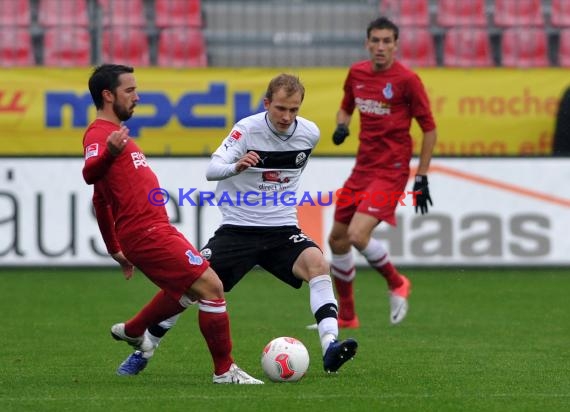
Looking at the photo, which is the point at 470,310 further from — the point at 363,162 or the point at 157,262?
the point at 157,262

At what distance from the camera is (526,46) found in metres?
17.8

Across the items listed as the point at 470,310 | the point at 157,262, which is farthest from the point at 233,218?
the point at 470,310

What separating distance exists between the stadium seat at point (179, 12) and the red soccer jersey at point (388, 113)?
782 cm

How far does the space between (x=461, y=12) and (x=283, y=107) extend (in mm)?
10891

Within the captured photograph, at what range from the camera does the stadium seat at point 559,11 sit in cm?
1819

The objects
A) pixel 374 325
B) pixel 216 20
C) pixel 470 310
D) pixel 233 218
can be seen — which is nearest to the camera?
pixel 233 218

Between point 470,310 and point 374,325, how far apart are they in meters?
1.52

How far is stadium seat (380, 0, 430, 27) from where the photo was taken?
58.4 ft

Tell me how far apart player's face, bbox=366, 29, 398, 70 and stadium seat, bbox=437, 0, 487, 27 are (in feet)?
25.0

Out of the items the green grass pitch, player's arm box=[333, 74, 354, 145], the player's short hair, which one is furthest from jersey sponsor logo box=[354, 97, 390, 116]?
the player's short hair

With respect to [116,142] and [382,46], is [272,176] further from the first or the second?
[382,46]

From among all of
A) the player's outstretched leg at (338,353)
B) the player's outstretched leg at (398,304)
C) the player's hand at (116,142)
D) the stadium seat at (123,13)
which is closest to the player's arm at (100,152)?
the player's hand at (116,142)

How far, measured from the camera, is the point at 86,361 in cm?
845

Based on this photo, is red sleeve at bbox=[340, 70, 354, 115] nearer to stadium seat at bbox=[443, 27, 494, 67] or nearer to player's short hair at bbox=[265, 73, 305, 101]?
player's short hair at bbox=[265, 73, 305, 101]
